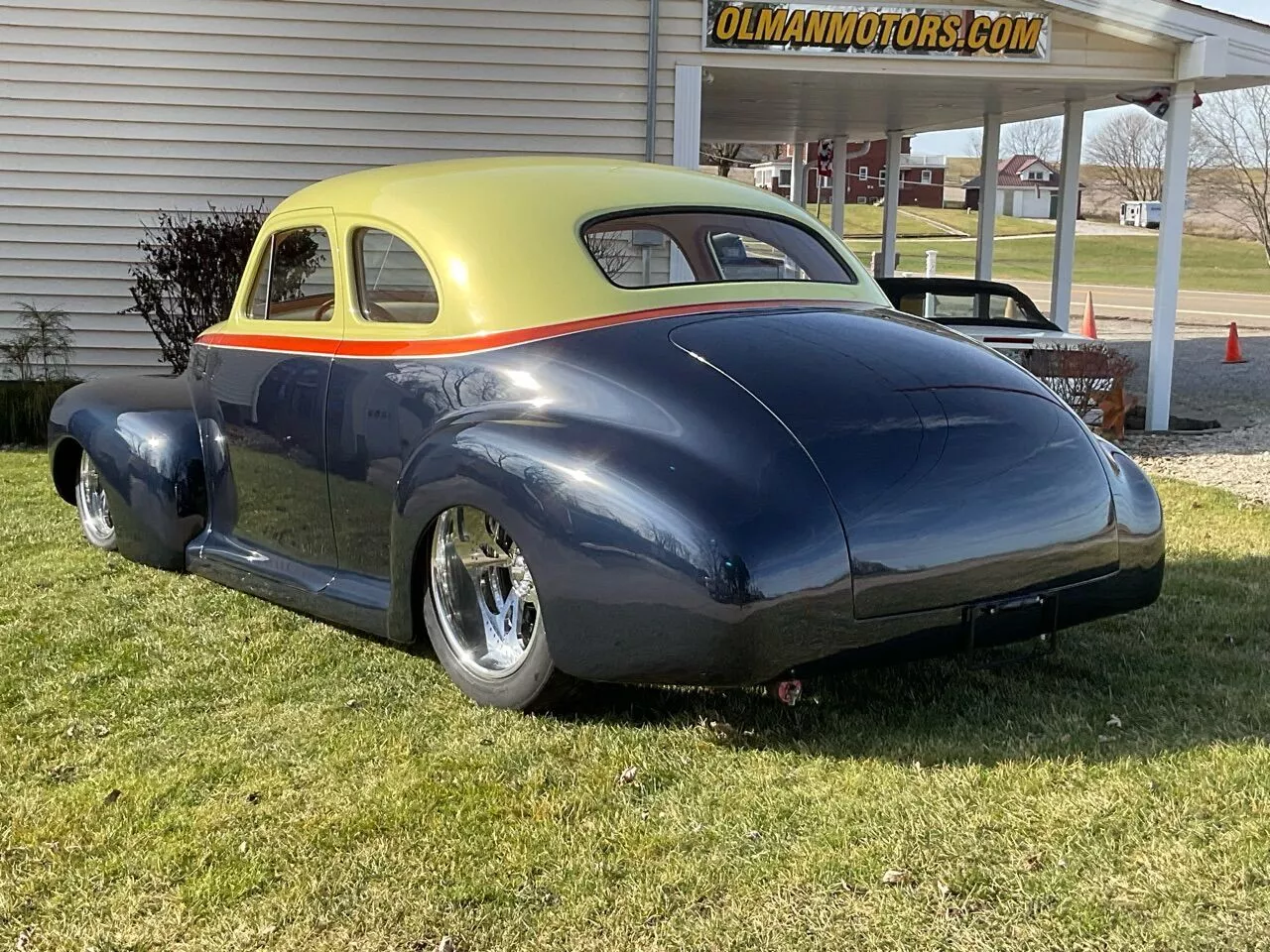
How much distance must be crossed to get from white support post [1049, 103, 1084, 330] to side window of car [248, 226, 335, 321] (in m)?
10.0

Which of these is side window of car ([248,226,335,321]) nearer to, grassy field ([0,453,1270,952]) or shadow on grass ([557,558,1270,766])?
grassy field ([0,453,1270,952])

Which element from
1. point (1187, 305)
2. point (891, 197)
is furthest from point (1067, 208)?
point (1187, 305)

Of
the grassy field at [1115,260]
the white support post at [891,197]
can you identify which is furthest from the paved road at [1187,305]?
the white support post at [891,197]

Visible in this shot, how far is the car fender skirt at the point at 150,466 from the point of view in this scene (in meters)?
5.18

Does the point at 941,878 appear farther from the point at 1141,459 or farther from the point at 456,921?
the point at 1141,459

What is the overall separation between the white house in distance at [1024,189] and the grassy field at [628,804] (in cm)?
7798

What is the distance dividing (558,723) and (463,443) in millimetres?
879

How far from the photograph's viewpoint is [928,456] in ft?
11.7

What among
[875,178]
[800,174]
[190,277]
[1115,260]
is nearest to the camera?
[190,277]

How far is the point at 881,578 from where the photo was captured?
3.38 meters

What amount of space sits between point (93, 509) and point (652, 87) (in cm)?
583

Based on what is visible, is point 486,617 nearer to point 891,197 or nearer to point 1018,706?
point 1018,706

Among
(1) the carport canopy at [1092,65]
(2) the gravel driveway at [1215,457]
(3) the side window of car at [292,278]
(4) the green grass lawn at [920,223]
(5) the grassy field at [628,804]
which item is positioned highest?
(1) the carport canopy at [1092,65]

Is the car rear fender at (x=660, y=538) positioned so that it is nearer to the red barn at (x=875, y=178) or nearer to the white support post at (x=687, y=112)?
the white support post at (x=687, y=112)
